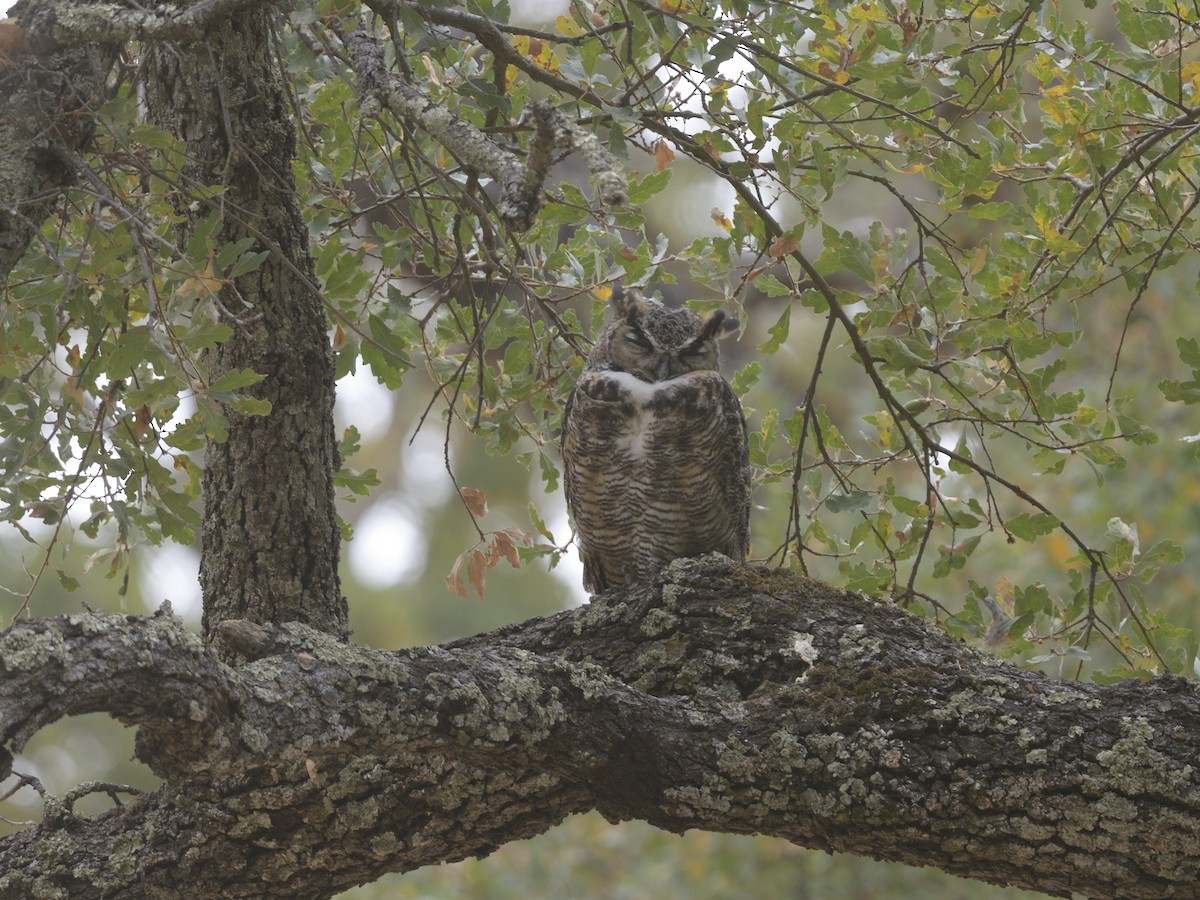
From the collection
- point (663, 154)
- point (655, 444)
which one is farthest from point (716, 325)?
point (663, 154)

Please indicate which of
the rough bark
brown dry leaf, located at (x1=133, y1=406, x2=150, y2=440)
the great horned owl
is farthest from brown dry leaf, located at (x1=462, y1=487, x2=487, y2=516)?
brown dry leaf, located at (x1=133, y1=406, x2=150, y2=440)

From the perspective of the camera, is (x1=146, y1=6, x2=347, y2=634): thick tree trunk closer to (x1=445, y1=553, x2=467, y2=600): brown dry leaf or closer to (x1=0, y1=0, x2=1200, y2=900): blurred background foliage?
(x1=0, y1=0, x2=1200, y2=900): blurred background foliage

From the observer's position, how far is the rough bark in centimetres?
186

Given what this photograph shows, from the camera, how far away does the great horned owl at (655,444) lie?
3.51 m

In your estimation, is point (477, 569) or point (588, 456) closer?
point (477, 569)

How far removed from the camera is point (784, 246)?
8.47 feet

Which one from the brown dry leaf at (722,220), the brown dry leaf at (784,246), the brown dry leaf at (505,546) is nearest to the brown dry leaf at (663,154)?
the brown dry leaf at (722,220)

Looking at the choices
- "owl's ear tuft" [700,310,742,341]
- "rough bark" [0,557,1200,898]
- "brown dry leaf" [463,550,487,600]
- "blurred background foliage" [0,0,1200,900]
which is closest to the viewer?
"rough bark" [0,557,1200,898]

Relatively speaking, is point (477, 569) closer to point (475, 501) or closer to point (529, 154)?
point (475, 501)

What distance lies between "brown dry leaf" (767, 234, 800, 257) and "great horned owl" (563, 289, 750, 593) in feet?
3.08

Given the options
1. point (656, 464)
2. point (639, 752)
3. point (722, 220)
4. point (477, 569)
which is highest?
point (722, 220)

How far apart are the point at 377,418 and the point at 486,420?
11919 mm

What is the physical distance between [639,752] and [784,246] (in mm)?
1063

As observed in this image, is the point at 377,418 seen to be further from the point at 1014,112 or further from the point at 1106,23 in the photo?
the point at 1014,112
